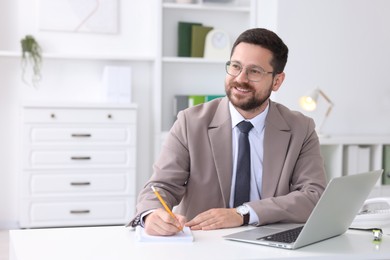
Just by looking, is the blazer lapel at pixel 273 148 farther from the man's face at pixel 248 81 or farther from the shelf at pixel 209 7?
the shelf at pixel 209 7

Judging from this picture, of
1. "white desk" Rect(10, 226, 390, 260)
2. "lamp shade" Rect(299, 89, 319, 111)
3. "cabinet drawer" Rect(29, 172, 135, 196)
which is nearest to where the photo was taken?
"white desk" Rect(10, 226, 390, 260)

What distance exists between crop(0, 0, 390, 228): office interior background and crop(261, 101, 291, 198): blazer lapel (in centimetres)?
247

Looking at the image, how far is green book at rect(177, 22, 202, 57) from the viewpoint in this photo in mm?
5109

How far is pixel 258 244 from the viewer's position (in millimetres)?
1670

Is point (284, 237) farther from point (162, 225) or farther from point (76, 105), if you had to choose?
point (76, 105)

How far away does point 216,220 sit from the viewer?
1907mm

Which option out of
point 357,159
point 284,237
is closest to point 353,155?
point 357,159

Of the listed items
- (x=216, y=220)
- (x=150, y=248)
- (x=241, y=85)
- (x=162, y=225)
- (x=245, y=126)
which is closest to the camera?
(x=150, y=248)

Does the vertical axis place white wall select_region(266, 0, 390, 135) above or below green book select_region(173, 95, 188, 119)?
above

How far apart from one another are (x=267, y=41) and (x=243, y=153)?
400mm

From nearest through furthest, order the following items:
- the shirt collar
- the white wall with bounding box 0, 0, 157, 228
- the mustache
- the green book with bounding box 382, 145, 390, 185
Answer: the mustache < the shirt collar < the green book with bounding box 382, 145, 390, 185 < the white wall with bounding box 0, 0, 157, 228

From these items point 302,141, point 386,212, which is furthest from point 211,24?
point 386,212

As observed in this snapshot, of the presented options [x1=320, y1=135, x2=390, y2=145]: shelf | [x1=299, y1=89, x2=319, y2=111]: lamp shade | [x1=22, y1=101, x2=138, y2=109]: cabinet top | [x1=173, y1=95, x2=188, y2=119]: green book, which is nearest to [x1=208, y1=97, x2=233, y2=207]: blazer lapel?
[x1=299, y1=89, x2=319, y2=111]: lamp shade

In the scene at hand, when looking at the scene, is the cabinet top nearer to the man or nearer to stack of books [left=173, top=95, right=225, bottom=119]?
stack of books [left=173, top=95, right=225, bottom=119]
